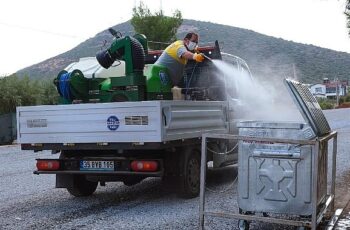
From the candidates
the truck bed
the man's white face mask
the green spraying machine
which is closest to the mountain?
the green spraying machine

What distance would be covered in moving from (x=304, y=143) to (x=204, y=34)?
90.2 meters

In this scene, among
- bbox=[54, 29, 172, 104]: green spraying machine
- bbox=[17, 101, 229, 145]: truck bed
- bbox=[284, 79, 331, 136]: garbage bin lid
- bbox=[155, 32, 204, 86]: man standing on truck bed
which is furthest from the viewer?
bbox=[155, 32, 204, 86]: man standing on truck bed

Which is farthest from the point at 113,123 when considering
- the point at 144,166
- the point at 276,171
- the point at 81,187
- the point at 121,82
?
the point at 276,171

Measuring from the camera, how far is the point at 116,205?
24.9 ft

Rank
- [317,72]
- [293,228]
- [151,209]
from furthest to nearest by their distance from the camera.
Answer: [317,72] < [151,209] < [293,228]

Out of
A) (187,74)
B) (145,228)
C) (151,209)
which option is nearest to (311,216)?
(145,228)

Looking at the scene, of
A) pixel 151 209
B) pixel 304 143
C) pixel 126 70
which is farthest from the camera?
pixel 126 70

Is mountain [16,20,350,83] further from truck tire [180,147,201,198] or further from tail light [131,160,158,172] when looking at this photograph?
tail light [131,160,158,172]

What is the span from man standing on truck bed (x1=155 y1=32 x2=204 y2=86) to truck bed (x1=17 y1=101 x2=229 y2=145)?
805 millimetres

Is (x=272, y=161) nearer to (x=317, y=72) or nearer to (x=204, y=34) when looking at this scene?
(x=317, y=72)

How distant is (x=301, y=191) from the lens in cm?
510

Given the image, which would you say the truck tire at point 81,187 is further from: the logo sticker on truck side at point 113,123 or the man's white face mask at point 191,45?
the man's white face mask at point 191,45

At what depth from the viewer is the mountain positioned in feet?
37.3

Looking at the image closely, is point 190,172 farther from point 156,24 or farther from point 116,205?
point 156,24
